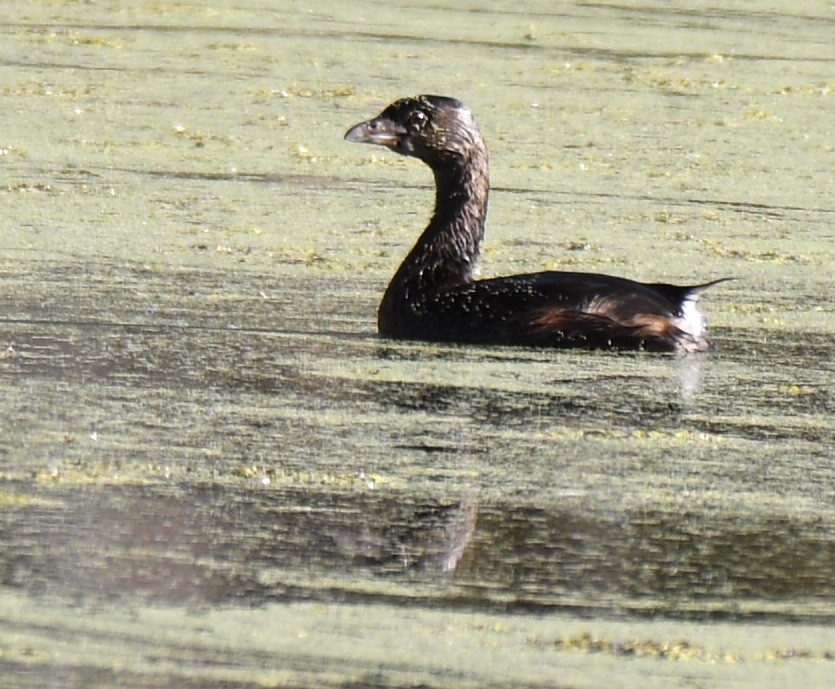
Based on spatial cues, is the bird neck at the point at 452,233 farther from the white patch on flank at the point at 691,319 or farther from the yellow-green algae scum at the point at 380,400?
the white patch on flank at the point at 691,319

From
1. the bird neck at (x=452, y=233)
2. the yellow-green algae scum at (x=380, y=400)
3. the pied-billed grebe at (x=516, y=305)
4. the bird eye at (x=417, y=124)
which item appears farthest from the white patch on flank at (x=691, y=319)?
the bird eye at (x=417, y=124)

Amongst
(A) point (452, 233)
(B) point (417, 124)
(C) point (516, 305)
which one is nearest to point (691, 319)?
(C) point (516, 305)

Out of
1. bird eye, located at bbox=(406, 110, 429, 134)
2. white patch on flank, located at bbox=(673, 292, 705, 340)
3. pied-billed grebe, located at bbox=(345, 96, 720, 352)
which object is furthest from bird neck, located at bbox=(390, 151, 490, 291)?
white patch on flank, located at bbox=(673, 292, 705, 340)

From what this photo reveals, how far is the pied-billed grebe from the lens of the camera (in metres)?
5.60

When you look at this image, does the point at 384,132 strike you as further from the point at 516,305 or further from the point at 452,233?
the point at 516,305

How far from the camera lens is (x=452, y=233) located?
20.2 ft

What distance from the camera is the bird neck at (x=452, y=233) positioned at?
5984 mm

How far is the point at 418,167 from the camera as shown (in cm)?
858

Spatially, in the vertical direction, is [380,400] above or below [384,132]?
below

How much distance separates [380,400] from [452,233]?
126 cm

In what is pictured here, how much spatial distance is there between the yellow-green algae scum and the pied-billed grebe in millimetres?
88

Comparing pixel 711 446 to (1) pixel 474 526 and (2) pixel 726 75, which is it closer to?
(1) pixel 474 526

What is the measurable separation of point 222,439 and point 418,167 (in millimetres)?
4153

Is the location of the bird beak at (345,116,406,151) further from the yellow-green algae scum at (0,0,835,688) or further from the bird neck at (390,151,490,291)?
the yellow-green algae scum at (0,0,835,688)
